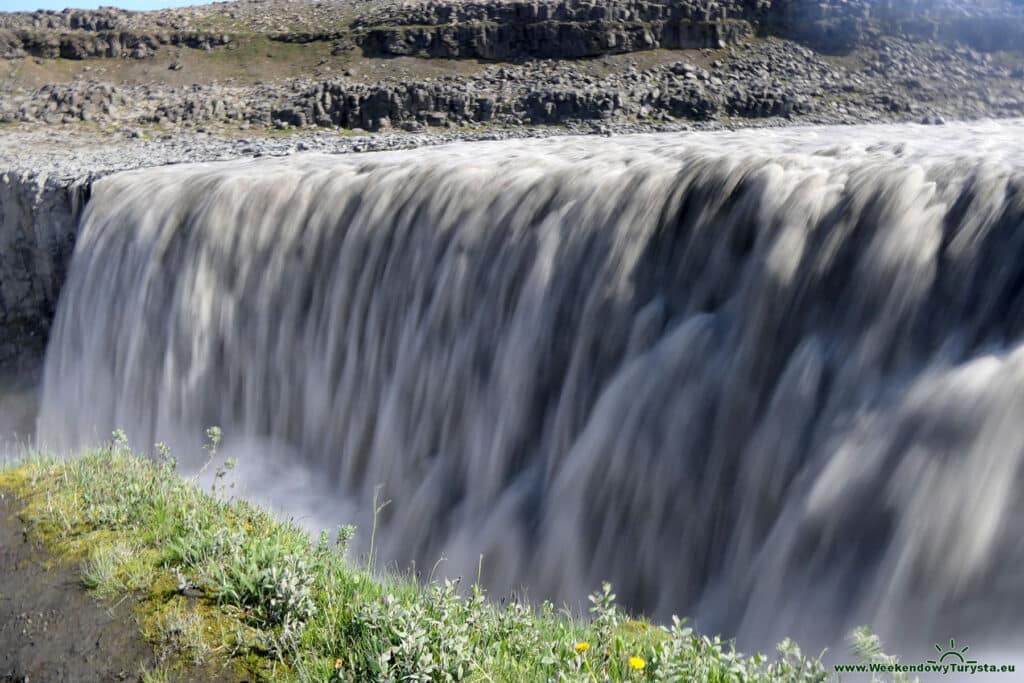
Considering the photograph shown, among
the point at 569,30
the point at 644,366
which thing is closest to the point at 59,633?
the point at 644,366

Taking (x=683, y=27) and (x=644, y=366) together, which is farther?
(x=683, y=27)

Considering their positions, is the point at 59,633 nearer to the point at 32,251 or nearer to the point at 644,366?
the point at 644,366

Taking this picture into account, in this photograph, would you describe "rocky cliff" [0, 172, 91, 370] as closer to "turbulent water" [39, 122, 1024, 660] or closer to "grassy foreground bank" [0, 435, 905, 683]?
"turbulent water" [39, 122, 1024, 660]

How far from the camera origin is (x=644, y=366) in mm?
5641

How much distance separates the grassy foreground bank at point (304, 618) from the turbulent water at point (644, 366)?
48.5 inches

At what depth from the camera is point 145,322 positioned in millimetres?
9656

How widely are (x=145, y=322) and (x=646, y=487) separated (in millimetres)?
6519

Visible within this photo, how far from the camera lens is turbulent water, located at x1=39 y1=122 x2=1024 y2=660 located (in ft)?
13.6

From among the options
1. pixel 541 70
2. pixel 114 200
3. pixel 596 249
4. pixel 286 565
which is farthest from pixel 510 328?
pixel 541 70

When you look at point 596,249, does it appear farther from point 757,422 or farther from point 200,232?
point 200,232

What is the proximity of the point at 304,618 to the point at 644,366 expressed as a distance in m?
3.04

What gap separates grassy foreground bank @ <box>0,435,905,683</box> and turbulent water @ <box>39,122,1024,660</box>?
123 centimetres

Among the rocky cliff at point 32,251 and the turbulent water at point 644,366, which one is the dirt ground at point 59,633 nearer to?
the turbulent water at point 644,366

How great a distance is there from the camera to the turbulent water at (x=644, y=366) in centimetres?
415
